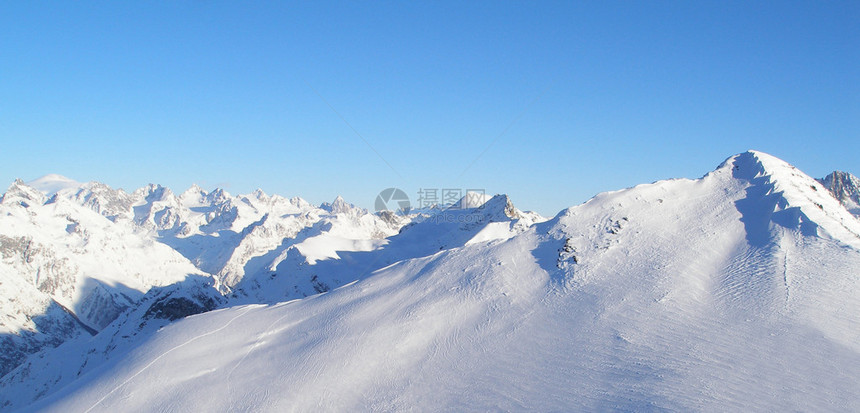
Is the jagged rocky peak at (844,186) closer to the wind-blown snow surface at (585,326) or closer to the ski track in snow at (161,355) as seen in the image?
the wind-blown snow surface at (585,326)

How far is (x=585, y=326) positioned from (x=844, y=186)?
500ft

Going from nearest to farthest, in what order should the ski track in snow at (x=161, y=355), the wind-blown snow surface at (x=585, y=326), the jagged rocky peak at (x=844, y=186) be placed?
the wind-blown snow surface at (x=585, y=326) < the ski track in snow at (x=161, y=355) < the jagged rocky peak at (x=844, y=186)

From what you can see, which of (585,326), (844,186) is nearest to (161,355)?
(585,326)

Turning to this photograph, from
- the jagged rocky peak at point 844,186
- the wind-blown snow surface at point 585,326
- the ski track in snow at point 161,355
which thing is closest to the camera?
the wind-blown snow surface at point 585,326

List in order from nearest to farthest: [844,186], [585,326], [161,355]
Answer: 1. [585,326]
2. [161,355]
3. [844,186]

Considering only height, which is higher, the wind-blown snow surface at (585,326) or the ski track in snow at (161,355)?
the ski track in snow at (161,355)

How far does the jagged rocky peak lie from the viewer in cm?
12680

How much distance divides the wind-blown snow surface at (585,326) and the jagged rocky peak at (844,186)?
120 meters

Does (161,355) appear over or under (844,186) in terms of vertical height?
over

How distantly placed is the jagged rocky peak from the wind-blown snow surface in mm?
119816

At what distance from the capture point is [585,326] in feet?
87.6

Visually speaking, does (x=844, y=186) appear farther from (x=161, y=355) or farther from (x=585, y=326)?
(x=161, y=355)

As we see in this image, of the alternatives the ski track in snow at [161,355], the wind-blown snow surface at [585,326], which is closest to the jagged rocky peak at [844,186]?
the wind-blown snow surface at [585,326]

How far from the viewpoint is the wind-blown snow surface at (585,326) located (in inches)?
835
